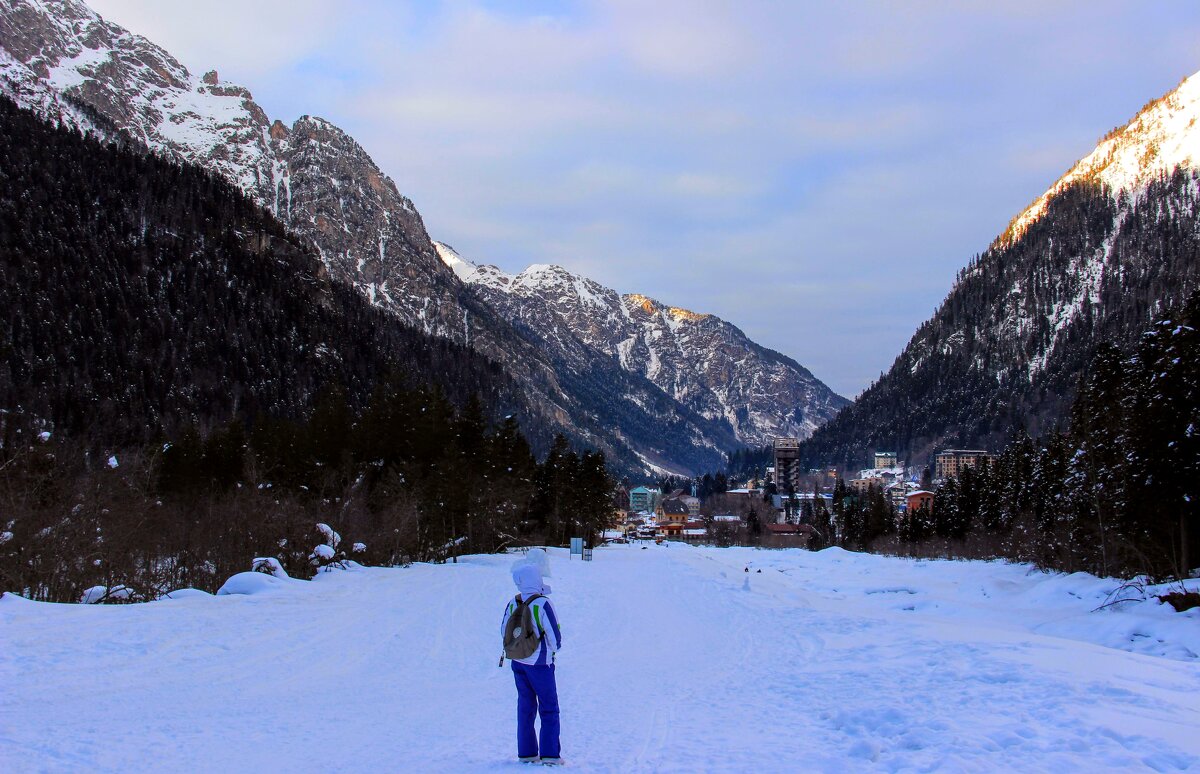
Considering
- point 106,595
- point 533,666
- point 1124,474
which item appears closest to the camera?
point 533,666

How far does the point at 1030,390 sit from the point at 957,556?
14037cm

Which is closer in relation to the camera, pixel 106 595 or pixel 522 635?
pixel 522 635

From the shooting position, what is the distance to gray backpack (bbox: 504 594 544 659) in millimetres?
7934

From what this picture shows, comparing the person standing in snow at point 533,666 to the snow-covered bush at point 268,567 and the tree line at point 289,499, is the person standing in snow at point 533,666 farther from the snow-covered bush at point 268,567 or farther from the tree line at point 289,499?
the snow-covered bush at point 268,567

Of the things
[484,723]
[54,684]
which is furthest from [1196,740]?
[54,684]

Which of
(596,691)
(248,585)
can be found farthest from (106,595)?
(596,691)

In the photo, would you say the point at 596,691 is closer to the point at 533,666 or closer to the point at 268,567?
the point at 533,666

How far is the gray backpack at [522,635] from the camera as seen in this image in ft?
26.0

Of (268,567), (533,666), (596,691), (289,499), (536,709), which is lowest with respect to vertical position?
(596,691)

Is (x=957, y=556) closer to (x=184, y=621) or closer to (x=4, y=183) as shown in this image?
(x=184, y=621)

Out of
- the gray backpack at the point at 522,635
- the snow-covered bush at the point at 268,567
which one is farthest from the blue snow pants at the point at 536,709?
the snow-covered bush at the point at 268,567

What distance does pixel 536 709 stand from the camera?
8.04m

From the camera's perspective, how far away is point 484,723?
937cm

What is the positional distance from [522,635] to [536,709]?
730 mm
